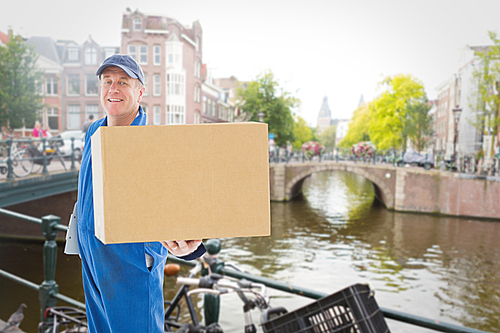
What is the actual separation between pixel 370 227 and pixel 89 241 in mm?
17007

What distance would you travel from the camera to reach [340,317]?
1.89 metres

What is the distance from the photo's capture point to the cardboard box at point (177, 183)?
0.87m

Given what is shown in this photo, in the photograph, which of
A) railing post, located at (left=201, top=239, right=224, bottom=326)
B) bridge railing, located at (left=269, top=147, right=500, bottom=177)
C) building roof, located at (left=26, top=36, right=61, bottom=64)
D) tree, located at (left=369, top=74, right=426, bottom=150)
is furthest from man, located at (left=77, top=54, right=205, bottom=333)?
tree, located at (left=369, top=74, right=426, bottom=150)

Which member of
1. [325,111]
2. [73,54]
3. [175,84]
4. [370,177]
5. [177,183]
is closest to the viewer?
[177,183]

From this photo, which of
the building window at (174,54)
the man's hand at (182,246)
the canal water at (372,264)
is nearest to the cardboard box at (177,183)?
the man's hand at (182,246)

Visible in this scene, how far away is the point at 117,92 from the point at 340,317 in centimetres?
142

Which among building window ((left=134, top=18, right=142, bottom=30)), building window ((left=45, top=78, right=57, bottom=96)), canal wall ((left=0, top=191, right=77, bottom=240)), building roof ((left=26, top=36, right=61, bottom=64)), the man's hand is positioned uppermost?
building window ((left=134, top=18, right=142, bottom=30))

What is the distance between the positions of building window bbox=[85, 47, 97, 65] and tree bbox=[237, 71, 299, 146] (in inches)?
388

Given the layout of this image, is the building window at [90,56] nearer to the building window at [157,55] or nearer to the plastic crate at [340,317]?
the building window at [157,55]

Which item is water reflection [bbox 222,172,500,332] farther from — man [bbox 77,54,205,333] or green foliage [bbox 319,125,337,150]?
green foliage [bbox 319,125,337,150]

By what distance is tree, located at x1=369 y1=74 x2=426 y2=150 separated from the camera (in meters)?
31.2

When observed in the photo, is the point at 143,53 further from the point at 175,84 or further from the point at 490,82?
the point at 490,82

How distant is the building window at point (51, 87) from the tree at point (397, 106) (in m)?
22.9

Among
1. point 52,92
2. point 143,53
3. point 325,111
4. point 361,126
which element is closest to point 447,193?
point 143,53
